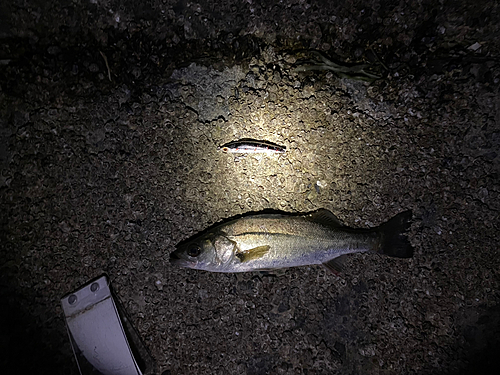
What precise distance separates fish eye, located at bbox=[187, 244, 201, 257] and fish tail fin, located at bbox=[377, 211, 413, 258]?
5.75 ft

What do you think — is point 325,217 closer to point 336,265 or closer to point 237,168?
point 336,265

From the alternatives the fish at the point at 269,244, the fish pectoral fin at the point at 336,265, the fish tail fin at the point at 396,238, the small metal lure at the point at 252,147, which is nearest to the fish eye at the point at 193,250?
the fish at the point at 269,244

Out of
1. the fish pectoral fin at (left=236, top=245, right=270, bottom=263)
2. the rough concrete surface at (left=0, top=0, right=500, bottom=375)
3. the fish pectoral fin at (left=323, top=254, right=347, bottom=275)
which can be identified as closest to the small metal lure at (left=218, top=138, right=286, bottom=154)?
the rough concrete surface at (left=0, top=0, right=500, bottom=375)

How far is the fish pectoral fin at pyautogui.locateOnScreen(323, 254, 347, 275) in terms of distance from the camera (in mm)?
2641

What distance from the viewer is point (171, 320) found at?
278 centimetres

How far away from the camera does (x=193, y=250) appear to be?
94.6 inches

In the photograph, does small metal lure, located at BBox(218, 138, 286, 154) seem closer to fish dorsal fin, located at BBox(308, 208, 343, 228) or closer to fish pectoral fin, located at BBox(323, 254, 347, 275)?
fish dorsal fin, located at BBox(308, 208, 343, 228)

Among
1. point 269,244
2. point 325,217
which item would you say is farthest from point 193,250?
point 325,217

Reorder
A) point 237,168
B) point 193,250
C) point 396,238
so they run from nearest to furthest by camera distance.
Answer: point 193,250 < point 396,238 < point 237,168

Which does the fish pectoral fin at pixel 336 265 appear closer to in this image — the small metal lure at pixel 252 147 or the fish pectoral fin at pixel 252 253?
the fish pectoral fin at pixel 252 253

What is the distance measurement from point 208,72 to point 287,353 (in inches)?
123

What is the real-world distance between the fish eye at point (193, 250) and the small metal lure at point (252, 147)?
1.02 meters

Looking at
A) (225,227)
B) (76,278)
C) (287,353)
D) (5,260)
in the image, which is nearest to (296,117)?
(225,227)

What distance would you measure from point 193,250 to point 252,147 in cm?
115
